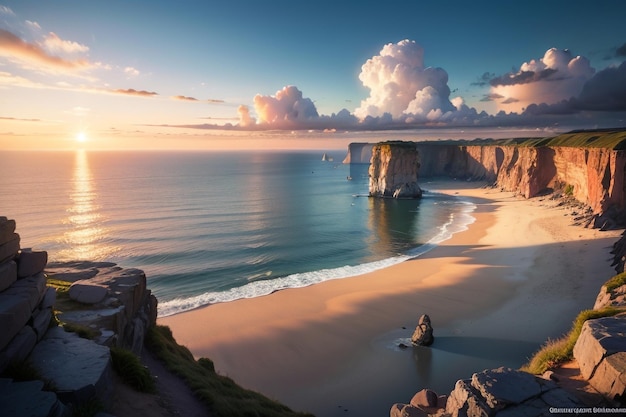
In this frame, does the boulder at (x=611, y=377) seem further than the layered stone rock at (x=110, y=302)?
No

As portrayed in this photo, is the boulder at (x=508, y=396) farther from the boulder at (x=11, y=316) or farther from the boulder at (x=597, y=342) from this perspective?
the boulder at (x=11, y=316)

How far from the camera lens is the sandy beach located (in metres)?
18.1

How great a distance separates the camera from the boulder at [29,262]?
10023mm

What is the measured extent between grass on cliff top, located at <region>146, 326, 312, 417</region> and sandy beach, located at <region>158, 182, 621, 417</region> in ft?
12.9

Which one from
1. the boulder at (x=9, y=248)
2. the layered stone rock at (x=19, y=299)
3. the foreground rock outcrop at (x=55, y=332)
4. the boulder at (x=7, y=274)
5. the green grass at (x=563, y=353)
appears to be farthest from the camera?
the green grass at (x=563, y=353)

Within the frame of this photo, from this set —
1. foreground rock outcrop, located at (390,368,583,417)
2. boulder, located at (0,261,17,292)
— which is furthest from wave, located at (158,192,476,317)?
foreground rock outcrop, located at (390,368,583,417)

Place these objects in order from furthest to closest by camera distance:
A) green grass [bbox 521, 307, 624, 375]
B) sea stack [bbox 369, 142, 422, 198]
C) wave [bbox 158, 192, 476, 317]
Answer: 1. sea stack [bbox 369, 142, 422, 198]
2. wave [bbox 158, 192, 476, 317]
3. green grass [bbox 521, 307, 624, 375]

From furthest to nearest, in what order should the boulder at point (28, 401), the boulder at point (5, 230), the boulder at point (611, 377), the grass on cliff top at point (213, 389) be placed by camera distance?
the grass on cliff top at point (213, 389) → the boulder at point (5, 230) → the boulder at point (611, 377) → the boulder at point (28, 401)

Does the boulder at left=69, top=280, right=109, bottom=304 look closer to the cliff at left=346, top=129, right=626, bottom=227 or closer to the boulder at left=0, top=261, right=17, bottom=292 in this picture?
the boulder at left=0, top=261, right=17, bottom=292

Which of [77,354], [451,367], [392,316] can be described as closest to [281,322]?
[392,316]

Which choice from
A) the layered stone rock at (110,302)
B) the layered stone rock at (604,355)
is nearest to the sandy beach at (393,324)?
the layered stone rock at (110,302)

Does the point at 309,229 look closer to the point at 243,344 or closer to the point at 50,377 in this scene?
the point at 243,344

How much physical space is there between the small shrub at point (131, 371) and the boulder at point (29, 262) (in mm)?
3287

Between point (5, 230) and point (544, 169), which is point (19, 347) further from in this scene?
point (544, 169)
